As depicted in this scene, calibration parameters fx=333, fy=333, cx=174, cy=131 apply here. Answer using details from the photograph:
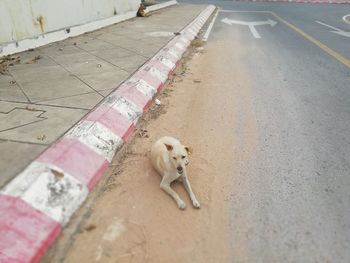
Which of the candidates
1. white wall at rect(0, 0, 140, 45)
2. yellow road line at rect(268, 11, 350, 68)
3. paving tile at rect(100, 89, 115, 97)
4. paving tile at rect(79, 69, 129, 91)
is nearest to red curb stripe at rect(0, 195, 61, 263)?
paving tile at rect(100, 89, 115, 97)

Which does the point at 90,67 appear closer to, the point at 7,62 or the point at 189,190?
the point at 7,62

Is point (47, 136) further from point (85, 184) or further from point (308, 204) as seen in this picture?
point (308, 204)

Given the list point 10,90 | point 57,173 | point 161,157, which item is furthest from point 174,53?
point 57,173

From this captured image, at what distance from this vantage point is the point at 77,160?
337cm

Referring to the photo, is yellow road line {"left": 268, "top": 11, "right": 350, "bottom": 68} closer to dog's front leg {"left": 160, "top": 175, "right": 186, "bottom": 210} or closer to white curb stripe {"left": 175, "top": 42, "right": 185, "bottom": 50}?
white curb stripe {"left": 175, "top": 42, "right": 185, "bottom": 50}

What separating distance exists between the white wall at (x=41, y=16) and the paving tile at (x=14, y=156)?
4363 mm

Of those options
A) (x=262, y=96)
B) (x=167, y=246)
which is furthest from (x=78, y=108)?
(x=262, y=96)

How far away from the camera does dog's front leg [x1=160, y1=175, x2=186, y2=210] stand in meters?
3.03

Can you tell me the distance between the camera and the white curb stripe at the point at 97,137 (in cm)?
367

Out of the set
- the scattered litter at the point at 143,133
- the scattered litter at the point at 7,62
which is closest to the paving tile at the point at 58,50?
the scattered litter at the point at 7,62

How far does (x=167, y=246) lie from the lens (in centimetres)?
261

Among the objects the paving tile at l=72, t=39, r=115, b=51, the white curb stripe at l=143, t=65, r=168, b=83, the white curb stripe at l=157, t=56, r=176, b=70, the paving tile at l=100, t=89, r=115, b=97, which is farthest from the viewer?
the paving tile at l=72, t=39, r=115, b=51

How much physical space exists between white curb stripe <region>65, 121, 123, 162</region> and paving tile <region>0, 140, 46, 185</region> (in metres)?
0.42

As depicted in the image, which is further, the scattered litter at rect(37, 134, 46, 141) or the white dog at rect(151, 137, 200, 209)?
the scattered litter at rect(37, 134, 46, 141)
